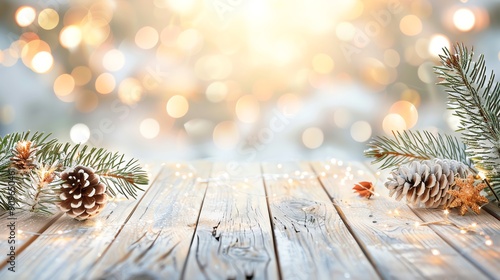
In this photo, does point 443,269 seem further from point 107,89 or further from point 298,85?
point 107,89

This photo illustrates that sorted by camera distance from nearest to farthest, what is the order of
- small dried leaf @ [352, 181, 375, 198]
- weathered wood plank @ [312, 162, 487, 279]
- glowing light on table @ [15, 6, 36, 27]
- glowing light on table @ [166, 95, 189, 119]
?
weathered wood plank @ [312, 162, 487, 279]
small dried leaf @ [352, 181, 375, 198]
glowing light on table @ [15, 6, 36, 27]
glowing light on table @ [166, 95, 189, 119]

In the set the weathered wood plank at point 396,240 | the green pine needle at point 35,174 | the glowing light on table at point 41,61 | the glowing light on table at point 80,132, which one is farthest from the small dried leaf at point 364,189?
the glowing light on table at point 41,61

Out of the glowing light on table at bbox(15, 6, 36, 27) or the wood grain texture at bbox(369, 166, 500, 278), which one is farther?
the glowing light on table at bbox(15, 6, 36, 27)

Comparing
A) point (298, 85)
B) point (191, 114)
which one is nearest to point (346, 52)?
point (298, 85)

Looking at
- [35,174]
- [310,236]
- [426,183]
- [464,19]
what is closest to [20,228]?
[35,174]

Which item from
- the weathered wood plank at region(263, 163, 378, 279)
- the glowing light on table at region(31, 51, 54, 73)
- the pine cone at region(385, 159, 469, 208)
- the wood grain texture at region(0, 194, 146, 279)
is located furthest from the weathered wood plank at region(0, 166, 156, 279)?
the glowing light on table at region(31, 51, 54, 73)

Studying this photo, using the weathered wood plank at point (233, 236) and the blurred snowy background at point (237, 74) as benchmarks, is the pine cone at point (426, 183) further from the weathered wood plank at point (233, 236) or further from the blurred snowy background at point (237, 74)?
the blurred snowy background at point (237, 74)

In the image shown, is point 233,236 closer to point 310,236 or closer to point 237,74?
point 310,236

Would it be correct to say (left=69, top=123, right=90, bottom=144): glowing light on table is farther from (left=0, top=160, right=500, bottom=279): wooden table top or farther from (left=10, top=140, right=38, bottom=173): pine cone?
(left=10, top=140, right=38, bottom=173): pine cone
